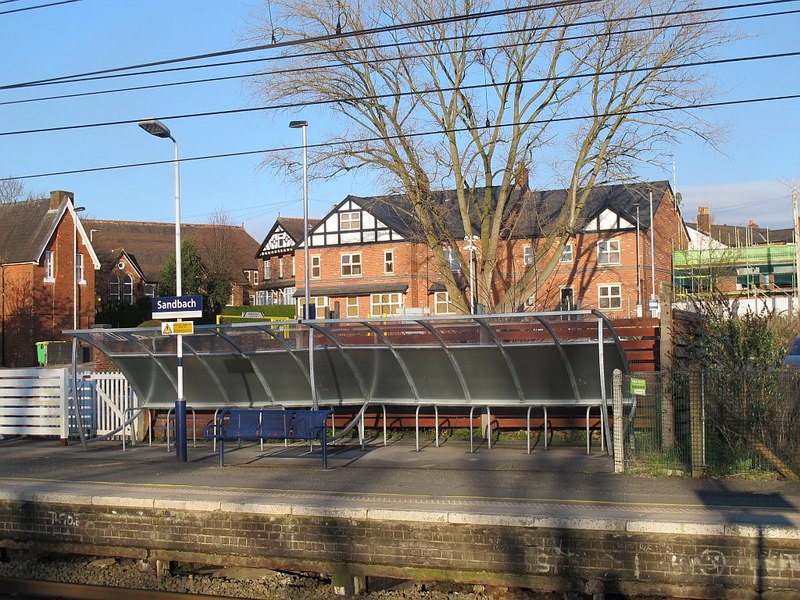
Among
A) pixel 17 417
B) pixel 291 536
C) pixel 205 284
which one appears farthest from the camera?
pixel 205 284

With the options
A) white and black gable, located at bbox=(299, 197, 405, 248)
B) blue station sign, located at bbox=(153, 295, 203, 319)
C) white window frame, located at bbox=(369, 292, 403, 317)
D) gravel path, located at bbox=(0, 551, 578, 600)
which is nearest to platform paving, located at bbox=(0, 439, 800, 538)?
gravel path, located at bbox=(0, 551, 578, 600)

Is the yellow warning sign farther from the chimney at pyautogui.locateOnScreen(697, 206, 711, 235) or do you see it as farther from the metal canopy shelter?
the chimney at pyautogui.locateOnScreen(697, 206, 711, 235)

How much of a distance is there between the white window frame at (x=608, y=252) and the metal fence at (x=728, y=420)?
41.8 m

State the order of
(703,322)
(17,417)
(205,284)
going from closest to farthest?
(703,322), (17,417), (205,284)

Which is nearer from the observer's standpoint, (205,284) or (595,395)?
(595,395)

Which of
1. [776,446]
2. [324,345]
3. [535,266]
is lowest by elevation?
[776,446]

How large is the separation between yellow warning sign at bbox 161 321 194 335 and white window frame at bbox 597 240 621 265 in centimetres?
4118

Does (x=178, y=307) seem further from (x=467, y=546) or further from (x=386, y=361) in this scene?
(x=467, y=546)

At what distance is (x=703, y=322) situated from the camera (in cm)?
1487

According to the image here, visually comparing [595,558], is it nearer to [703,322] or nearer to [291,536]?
[291,536]

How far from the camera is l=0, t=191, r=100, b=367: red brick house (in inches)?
1993

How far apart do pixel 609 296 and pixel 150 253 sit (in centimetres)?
4110

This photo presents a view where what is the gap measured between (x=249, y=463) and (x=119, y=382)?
5.60 m

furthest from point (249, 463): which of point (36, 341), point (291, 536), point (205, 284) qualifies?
point (205, 284)
